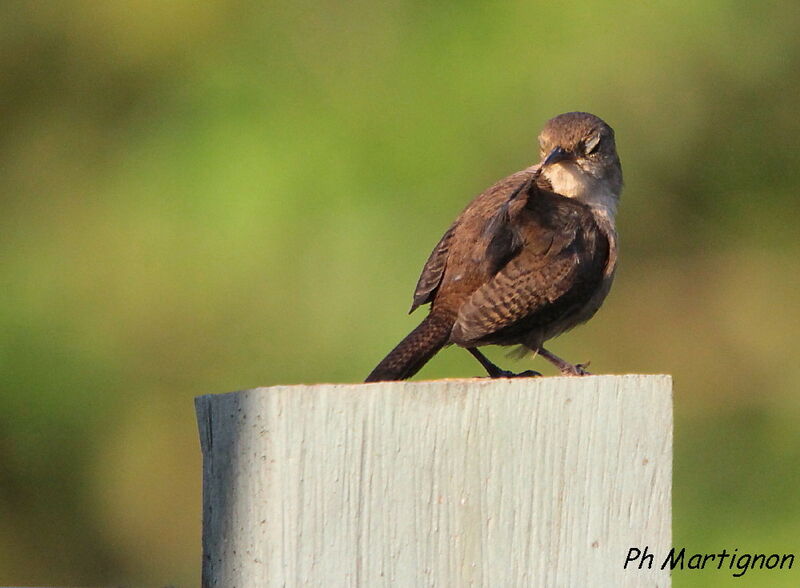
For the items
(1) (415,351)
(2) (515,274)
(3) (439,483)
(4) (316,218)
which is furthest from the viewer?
(4) (316,218)

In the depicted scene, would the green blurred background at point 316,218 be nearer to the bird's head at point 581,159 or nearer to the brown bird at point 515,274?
the bird's head at point 581,159

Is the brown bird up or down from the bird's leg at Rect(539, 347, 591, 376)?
up

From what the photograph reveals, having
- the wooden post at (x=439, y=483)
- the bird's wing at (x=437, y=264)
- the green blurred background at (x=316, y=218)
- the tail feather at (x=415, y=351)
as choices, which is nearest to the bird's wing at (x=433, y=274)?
the bird's wing at (x=437, y=264)

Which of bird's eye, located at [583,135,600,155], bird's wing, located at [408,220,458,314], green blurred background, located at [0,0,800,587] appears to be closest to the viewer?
bird's wing, located at [408,220,458,314]

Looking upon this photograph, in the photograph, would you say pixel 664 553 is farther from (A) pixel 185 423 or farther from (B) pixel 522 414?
(A) pixel 185 423

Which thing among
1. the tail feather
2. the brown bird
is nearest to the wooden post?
the tail feather

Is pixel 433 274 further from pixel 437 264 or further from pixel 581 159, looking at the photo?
Result: pixel 581 159

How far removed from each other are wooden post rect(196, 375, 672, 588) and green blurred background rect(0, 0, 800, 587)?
295cm

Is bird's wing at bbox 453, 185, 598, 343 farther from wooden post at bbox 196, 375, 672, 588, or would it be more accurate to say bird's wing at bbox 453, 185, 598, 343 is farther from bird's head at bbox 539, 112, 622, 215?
wooden post at bbox 196, 375, 672, 588

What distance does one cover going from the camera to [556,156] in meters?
4.01

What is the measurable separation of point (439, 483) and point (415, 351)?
1219 millimetres

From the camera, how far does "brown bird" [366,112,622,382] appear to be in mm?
3326

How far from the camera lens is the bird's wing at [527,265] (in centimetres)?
333

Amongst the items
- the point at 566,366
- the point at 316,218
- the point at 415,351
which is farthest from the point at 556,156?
the point at 316,218
